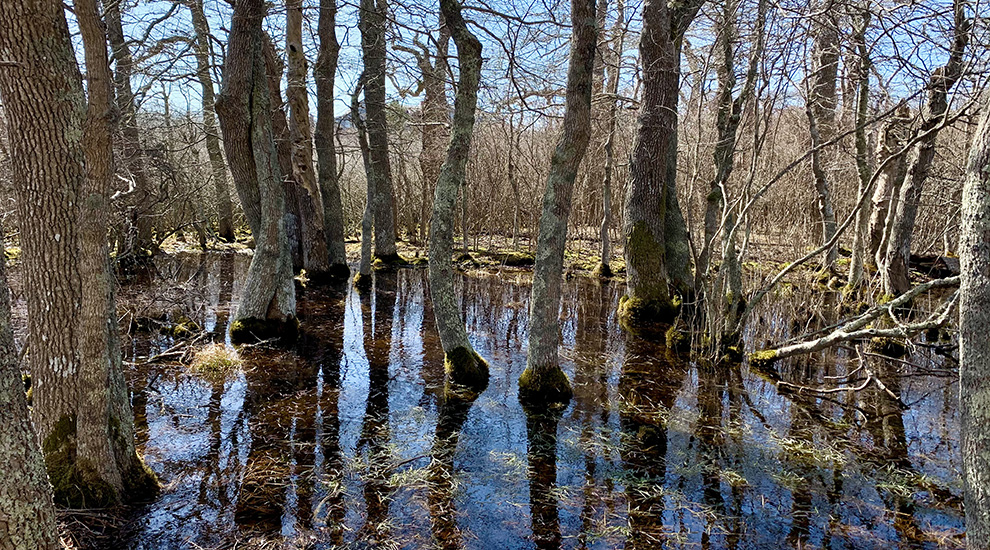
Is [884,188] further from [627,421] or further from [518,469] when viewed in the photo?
[518,469]

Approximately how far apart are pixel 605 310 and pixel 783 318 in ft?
9.30

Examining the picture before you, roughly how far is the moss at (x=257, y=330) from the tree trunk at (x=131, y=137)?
1578 millimetres

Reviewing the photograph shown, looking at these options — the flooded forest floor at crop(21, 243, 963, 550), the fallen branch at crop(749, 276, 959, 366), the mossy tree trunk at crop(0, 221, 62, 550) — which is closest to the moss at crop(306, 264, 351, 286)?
the flooded forest floor at crop(21, 243, 963, 550)

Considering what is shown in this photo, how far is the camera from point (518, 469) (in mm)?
4508

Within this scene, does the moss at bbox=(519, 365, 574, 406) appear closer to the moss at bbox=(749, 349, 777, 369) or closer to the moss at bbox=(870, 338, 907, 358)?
the moss at bbox=(749, 349, 777, 369)

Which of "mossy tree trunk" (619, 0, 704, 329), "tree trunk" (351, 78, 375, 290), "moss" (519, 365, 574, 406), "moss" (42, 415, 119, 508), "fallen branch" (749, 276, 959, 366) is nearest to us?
"moss" (42, 415, 119, 508)

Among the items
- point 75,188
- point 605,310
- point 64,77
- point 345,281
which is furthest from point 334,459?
point 345,281

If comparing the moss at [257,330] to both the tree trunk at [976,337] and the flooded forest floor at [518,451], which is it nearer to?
the flooded forest floor at [518,451]

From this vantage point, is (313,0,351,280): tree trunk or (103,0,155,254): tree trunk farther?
(313,0,351,280): tree trunk

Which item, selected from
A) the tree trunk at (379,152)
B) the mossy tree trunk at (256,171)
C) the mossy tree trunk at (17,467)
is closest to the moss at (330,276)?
the tree trunk at (379,152)

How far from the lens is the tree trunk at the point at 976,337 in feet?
6.38

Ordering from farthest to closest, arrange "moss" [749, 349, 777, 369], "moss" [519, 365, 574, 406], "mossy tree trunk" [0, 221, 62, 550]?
"moss" [749, 349, 777, 369]
"moss" [519, 365, 574, 406]
"mossy tree trunk" [0, 221, 62, 550]

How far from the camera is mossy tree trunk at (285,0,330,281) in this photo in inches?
392

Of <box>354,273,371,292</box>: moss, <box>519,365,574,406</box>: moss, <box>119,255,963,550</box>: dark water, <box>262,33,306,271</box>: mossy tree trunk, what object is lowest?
<box>119,255,963,550</box>: dark water
